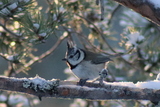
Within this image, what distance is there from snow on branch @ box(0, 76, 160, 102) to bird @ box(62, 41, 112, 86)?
7.6 inches

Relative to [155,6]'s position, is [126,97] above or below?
below

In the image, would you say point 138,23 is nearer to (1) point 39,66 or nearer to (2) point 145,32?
(2) point 145,32

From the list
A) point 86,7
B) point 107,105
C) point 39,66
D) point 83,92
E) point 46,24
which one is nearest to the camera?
point 83,92

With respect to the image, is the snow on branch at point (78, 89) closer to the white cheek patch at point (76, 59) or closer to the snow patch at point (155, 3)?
the white cheek patch at point (76, 59)

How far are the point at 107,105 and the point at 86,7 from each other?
72 centimetres

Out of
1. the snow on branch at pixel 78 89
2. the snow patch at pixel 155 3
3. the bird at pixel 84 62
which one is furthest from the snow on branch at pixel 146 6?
the bird at pixel 84 62

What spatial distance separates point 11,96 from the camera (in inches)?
90.4

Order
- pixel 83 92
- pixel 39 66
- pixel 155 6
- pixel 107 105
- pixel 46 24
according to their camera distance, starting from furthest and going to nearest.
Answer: pixel 39 66, pixel 107 105, pixel 46 24, pixel 83 92, pixel 155 6

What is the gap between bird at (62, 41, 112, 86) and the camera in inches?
70.5

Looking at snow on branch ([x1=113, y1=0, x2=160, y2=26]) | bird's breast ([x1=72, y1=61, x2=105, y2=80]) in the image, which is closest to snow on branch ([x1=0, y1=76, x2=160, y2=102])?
bird's breast ([x1=72, y1=61, x2=105, y2=80])

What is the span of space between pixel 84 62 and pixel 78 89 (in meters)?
0.32

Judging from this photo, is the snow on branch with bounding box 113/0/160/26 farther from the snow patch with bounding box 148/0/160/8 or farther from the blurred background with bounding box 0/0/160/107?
the blurred background with bounding box 0/0/160/107

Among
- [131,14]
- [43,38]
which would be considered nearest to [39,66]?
[131,14]

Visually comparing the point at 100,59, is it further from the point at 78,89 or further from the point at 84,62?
the point at 78,89
